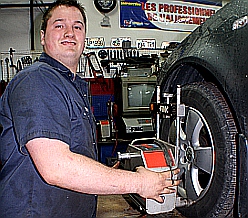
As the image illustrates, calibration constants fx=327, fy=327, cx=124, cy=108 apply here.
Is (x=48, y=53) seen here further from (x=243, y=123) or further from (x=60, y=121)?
(x=243, y=123)

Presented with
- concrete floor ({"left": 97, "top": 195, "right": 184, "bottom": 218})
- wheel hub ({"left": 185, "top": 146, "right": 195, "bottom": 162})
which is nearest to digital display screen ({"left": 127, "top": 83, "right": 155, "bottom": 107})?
concrete floor ({"left": 97, "top": 195, "right": 184, "bottom": 218})

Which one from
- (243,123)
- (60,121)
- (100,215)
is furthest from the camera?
(100,215)

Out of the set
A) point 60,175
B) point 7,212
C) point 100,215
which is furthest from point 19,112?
point 100,215

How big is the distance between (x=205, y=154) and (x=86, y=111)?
53 centimetres

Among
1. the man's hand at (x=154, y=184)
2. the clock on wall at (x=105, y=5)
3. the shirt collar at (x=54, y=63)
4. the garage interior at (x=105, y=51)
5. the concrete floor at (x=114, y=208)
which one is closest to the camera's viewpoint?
the man's hand at (x=154, y=184)

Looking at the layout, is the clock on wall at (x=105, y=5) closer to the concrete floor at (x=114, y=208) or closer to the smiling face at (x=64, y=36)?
the concrete floor at (x=114, y=208)

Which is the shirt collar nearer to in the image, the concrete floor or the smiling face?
the smiling face

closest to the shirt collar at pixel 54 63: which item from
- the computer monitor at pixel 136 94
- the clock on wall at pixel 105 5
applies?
the computer monitor at pixel 136 94

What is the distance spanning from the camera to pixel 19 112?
106 cm

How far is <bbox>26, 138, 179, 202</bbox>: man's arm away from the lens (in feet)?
3.25

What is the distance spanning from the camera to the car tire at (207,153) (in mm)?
1046

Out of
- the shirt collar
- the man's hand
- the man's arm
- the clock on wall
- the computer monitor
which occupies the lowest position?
the man's hand

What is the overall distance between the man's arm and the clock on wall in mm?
4364

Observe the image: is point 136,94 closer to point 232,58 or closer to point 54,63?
point 54,63
